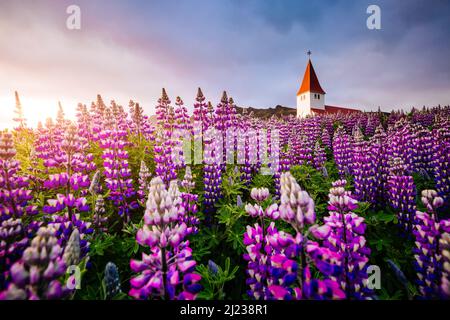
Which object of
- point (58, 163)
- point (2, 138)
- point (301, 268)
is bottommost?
point (301, 268)

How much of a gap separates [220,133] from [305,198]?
375 cm

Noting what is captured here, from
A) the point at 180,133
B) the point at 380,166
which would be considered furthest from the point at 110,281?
the point at 380,166

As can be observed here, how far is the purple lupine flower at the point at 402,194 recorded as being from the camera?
330cm

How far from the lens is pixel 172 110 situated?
5.41 meters

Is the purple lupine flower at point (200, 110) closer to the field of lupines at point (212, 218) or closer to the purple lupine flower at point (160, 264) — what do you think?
the field of lupines at point (212, 218)

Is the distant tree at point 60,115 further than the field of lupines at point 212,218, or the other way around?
the distant tree at point 60,115

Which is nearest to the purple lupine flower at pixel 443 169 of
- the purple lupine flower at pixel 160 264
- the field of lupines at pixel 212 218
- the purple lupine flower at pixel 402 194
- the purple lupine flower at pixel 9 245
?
the field of lupines at pixel 212 218

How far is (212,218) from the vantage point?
3898mm

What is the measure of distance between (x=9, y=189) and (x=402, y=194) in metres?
5.47

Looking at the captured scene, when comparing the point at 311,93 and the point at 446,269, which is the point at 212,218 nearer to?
the point at 446,269

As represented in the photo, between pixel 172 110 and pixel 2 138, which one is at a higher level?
pixel 172 110

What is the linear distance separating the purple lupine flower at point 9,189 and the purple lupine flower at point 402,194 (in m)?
5.13
